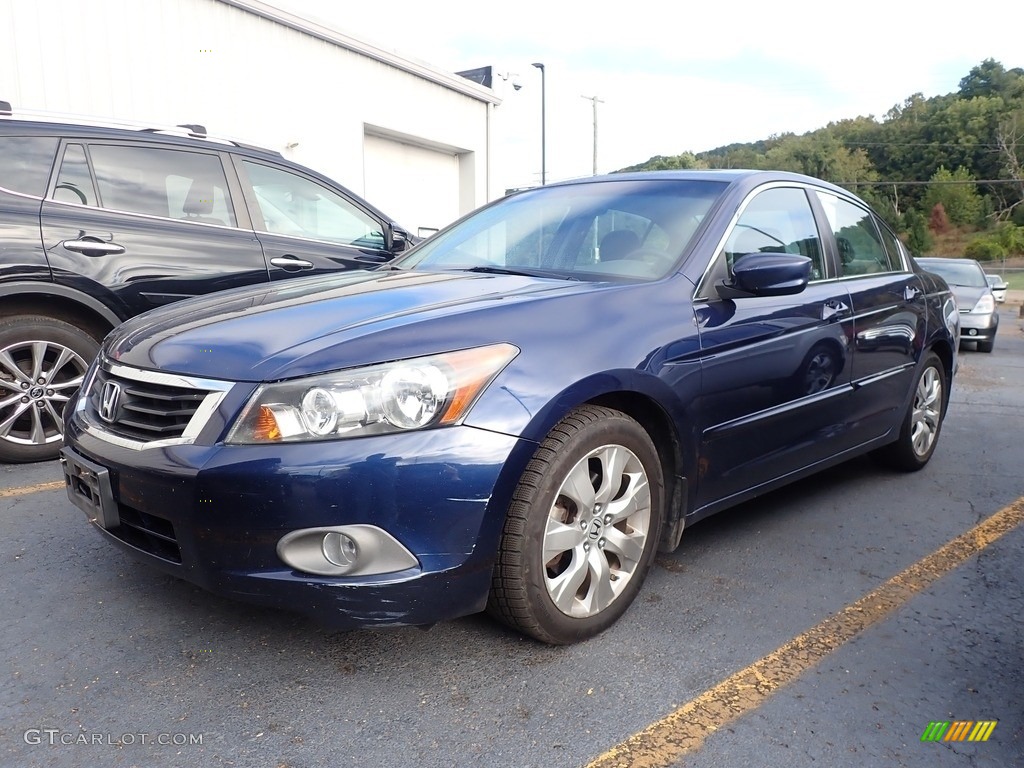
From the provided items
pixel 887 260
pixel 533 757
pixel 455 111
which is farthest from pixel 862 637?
pixel 455 111

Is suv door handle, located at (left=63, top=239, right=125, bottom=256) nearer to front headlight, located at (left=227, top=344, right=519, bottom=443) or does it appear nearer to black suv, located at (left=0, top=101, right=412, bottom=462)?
black suv, located at (left=0, top=101, right=412, bottom=462)

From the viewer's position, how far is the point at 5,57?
26.6 feet

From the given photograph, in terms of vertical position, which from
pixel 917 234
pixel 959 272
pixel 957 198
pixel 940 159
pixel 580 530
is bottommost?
pixel 580 530

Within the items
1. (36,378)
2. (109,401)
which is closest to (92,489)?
(109,401)

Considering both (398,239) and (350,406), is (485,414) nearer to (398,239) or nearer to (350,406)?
(350,406)

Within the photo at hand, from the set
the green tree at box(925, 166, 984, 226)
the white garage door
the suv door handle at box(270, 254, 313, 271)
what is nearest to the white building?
the white garage door

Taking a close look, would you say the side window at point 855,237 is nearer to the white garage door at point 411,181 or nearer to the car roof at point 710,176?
the car roof at point 710,176

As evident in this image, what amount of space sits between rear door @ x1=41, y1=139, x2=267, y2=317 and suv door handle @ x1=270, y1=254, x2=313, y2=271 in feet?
0.31

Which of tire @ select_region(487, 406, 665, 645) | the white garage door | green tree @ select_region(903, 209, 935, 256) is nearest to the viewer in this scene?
tire @ select_region(487, 406, 665, 645)

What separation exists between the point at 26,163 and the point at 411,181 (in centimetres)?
1034

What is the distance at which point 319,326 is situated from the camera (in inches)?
95.2

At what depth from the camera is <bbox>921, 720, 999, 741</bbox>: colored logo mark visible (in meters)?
2.19

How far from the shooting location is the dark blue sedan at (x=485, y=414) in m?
2.15

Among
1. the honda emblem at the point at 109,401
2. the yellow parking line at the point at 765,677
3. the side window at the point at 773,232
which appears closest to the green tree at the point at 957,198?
the side window at the point at 773,232
